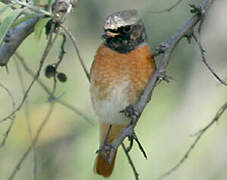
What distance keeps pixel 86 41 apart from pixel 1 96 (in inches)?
51.7

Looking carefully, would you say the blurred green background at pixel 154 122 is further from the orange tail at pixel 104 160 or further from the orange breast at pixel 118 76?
the orange breast at pixel 118 76

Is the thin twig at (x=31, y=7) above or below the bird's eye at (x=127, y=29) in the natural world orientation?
above

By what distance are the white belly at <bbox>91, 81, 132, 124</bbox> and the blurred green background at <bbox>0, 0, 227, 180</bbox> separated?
2.73ft

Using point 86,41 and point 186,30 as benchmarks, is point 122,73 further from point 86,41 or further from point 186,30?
point 86,41

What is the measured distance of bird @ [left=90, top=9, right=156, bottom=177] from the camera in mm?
3746

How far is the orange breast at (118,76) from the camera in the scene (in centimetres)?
376

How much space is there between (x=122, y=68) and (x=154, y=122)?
1562 mm

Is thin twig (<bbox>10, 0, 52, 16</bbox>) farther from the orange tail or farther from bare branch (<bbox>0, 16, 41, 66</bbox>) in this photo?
the orange tail

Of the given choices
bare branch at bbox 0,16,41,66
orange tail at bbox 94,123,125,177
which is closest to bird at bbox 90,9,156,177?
orange tail at bbox 94,123,125,177

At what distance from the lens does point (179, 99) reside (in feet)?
17.0

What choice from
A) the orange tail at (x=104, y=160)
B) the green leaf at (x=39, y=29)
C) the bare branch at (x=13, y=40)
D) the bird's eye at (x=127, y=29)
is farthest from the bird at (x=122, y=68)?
the green leaf at (x=39, y=29)

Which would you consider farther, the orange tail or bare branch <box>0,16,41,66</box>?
the orange tail

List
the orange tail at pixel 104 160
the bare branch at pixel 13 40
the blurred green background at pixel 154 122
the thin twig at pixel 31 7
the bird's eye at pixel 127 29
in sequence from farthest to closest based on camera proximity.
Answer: the blurred green background at pixel 154 122, the orange tail at pixel 104 160, the bird's eye at pixel 127 29, the bare branch at pixel 13 40, the thin twig at pixel 31 7

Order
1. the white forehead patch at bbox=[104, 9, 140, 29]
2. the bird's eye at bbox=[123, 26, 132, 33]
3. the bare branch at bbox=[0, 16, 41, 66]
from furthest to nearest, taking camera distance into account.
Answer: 1. the bird's eye at bbox=[123, 26, 132, 33]
2. the white forehead patch at bbox=[104, 9, 140, 29]
3. the bare branch at bbox=[0, 16, 41, 66]
